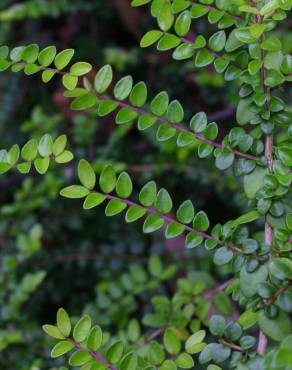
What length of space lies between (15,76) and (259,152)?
4.87 feet

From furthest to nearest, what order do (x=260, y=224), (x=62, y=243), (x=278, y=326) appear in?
(x=62, y=243), (x=260, y=224), (x=278, y=326)

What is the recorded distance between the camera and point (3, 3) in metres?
2.09

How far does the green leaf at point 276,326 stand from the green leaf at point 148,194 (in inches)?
8.6

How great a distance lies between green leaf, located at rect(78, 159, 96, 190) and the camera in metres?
0.87

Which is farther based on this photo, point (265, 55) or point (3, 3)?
point (3, 3)

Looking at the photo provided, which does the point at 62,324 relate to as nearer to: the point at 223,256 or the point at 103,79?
the point at 223,256

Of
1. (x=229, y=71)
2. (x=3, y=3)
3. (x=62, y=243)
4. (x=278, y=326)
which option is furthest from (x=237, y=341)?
(x=3, y=3)

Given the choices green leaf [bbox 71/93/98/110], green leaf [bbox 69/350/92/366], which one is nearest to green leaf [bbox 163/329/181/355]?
green leaf [bbox 69/350/92/366]

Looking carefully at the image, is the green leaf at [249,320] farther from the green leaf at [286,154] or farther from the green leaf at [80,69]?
the green leaf at [80,69]

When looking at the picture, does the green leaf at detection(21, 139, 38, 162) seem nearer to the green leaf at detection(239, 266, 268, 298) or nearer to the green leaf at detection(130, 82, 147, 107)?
the green leaf at detection(130, 82, 147, 107)

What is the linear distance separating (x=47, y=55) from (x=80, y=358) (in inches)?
16.8

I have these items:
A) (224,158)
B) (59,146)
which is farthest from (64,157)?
(224,158)

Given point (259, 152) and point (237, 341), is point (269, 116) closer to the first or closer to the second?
point (259, 152)

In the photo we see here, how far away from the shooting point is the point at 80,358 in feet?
2.63
